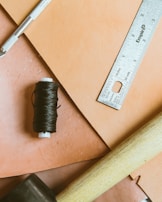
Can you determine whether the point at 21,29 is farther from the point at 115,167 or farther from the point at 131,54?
the point at 115,167

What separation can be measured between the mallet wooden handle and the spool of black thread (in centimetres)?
13

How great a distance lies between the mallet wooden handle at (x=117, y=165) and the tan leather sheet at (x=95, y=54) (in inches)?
1.7

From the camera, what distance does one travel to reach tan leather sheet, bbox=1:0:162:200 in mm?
861

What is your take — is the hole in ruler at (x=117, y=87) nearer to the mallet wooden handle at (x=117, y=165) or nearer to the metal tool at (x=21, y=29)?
the mallet wooden handle at (x=117, y=165)

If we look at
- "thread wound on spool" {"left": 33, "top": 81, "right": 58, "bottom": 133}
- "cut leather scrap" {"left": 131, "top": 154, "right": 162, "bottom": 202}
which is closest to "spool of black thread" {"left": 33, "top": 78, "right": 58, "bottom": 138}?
"thread wound on spool" {"left": 33, "top": 81, "right": 58, "bottom": 133}

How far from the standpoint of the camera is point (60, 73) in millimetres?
863

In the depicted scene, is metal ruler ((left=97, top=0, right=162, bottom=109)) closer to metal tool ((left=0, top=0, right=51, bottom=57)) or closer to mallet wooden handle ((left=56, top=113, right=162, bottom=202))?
mallet wooden handle ((left=56, top=113, right=162, bottom=202))

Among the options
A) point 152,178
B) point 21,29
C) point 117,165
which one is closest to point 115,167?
point 117,165

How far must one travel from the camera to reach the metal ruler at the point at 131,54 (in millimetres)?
875

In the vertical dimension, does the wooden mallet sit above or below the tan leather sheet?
below

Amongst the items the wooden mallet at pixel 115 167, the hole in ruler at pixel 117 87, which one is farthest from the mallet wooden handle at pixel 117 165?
the hole in ruler at pixel 117 87

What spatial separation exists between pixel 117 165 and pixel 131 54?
26cm

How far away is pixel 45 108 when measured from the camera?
32.4 inches

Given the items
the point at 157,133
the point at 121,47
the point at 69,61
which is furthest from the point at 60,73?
the point at 157,133
